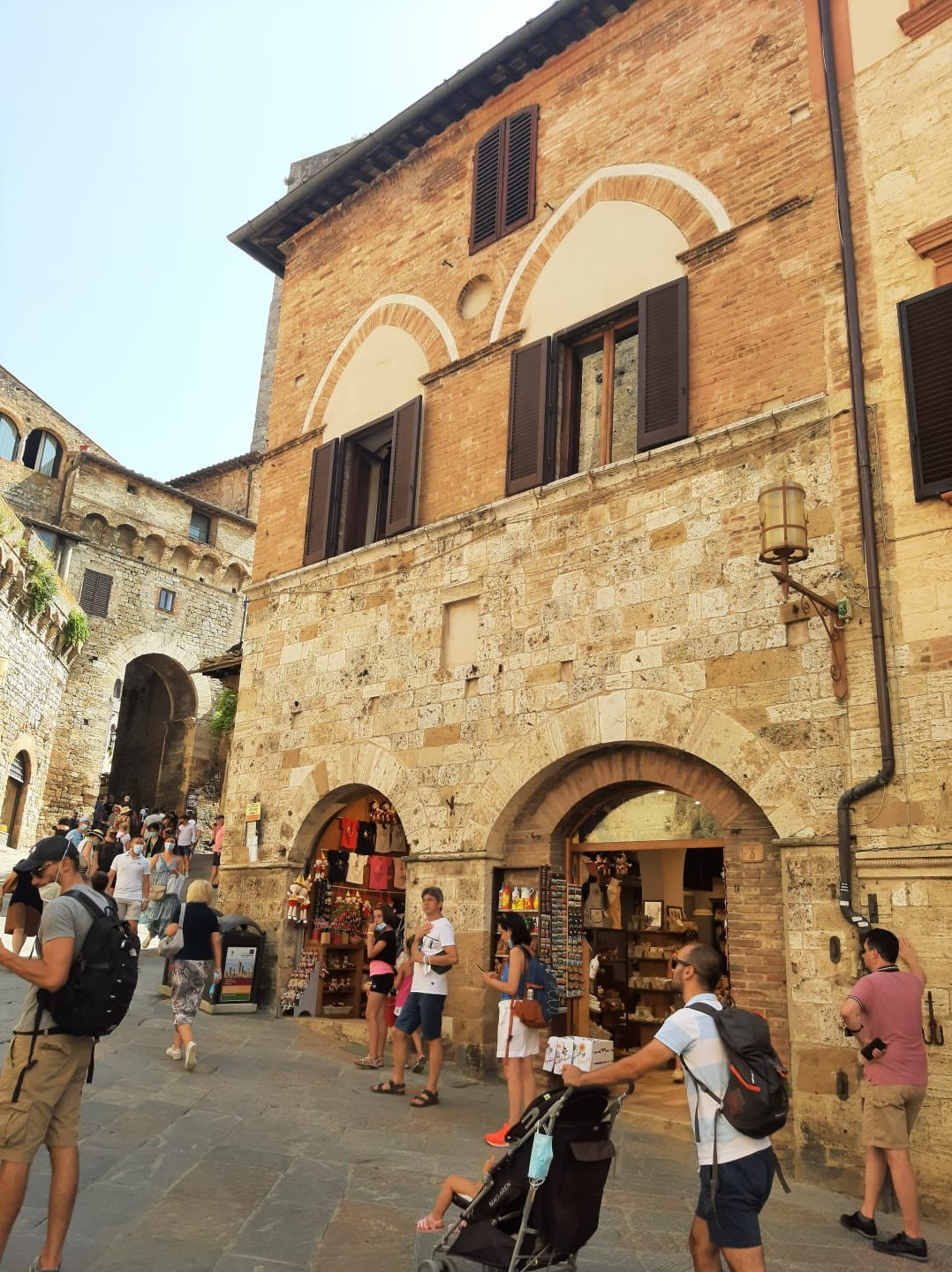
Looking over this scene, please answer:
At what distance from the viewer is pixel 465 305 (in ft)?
37.2

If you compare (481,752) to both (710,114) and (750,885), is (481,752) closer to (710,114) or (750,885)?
(750,885)

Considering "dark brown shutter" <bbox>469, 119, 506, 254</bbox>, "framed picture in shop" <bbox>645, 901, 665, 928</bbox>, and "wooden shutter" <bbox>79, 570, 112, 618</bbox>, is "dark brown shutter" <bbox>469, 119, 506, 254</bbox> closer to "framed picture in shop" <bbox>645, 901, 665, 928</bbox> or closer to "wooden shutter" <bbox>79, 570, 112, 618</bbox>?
"framed picture in shop" <bbox>645, 901, 665, 928</bbox>

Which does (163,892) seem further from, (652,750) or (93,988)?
(93,988)

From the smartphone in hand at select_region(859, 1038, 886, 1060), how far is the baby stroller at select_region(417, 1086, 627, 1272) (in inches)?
83.3

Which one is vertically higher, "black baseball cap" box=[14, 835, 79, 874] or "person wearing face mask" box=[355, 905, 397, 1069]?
"black baseball cap" box=[14, 835, 79, 874]

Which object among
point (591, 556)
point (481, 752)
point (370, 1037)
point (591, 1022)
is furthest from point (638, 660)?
point (370, 1037)

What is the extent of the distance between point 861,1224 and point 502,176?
10.4 meters

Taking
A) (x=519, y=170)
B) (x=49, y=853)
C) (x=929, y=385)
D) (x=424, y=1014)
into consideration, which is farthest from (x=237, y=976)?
(x=519, y=170)

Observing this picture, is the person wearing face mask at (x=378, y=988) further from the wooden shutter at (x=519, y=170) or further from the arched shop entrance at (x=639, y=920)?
the wooden shutter at (x=519, y=170)

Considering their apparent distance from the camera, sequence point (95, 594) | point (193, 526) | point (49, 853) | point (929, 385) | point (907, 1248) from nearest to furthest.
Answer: point (49, 853), point (907, 1248), point (929, 385), point (95, 594), point (193, 526)

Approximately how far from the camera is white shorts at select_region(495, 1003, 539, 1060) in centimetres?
671

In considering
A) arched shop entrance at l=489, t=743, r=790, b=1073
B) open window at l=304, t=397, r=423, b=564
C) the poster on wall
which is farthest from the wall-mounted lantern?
the poster on wall

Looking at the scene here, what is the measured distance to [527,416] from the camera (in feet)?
33.0

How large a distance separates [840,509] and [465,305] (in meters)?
5.60
